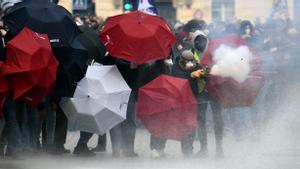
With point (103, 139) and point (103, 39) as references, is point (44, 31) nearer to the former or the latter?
point (103, 39)

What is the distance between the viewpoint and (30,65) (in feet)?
43.3

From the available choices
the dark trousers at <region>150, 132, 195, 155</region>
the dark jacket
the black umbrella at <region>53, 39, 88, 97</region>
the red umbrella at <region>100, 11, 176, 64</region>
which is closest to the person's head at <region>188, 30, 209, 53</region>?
the dark jacket

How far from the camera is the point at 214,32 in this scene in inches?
655

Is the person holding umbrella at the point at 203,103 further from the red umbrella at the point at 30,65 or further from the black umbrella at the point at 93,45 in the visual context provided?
the red umbrella at the point at 30,65

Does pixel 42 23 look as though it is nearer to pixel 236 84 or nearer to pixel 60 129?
pixel 60 129

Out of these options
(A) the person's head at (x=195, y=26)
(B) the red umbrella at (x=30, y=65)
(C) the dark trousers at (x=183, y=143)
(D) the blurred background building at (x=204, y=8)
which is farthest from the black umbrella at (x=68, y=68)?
(A) the person's head at (x=195, y=26)

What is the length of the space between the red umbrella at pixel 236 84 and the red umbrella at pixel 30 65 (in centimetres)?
234

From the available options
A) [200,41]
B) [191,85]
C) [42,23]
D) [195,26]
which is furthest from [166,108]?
[195,26]

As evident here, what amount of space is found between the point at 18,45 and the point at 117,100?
156cm

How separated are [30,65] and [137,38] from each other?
149cm

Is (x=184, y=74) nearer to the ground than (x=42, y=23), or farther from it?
nearer to the ground

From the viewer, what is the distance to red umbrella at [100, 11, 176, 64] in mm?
13523

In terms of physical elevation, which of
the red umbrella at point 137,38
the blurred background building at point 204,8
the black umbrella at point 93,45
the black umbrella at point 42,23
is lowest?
the blurred background building at point 204,8

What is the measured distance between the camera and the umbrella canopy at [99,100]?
13.7 m
